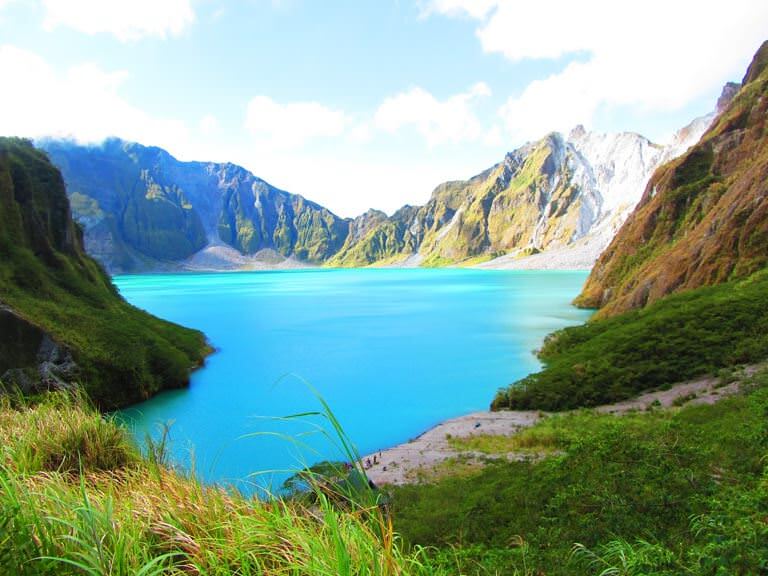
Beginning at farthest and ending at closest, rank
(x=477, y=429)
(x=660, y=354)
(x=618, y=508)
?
1. (x=660, y=354)
2. (x=477, y=429)
3. (x=618, y=508)

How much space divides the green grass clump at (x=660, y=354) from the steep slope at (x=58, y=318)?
17.9 meters

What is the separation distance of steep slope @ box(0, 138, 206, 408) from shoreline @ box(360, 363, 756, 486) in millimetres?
12513


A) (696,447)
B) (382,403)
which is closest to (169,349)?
(382,403)

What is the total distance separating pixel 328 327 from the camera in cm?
4925

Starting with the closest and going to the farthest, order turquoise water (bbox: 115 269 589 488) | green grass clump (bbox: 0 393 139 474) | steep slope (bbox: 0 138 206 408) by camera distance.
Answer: green grass clump (bbox: 0 393 139 474), turquoise water (bbox: 115 269 589 488), steep slope (bbox: 0 138 206 408)

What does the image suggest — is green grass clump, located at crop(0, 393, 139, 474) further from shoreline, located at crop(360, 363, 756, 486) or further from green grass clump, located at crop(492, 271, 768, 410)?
green grass clump, located at crop(492, 271, 768, 410)

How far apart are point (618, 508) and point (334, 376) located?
24.7 meters

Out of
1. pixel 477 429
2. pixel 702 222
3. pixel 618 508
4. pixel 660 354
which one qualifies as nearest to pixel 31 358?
pixel 477 429

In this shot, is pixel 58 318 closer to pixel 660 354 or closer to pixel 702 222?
pixel 660 354

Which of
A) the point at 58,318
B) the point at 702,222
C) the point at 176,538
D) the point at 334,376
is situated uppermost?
the point at 702,222

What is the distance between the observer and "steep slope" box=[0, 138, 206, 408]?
68.7 feet

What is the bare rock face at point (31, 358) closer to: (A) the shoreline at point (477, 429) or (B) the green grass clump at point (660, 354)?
(A) the shoreline at point (477, 429)

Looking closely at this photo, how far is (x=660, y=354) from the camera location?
20625 mm

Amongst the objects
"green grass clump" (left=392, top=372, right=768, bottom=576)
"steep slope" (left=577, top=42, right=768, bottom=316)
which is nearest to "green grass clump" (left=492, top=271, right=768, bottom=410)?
"steep slope" (left=577, top=42, right=768, bottom=316)
